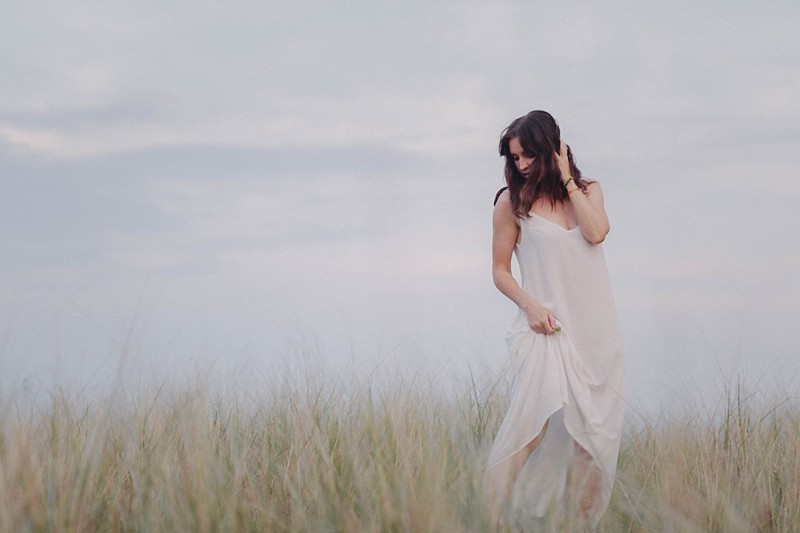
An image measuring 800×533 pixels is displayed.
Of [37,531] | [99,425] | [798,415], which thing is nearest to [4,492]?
[37,531]

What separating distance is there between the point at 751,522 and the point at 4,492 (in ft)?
12.0

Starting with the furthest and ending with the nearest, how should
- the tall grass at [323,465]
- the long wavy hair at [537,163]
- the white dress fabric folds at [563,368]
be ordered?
the long wavy hair at [537,163] < the white dress fabric folds at [563,368] < the tall grass at [323,465]

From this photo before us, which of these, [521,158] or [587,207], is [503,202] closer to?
[521,158]

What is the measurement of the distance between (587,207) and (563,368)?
0.86m

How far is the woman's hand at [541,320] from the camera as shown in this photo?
4871mm

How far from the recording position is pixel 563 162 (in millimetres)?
5078

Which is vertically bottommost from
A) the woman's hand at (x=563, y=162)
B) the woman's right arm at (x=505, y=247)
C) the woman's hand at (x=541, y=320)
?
the woman's hand at (x=541, y=320)

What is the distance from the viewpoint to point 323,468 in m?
4.66

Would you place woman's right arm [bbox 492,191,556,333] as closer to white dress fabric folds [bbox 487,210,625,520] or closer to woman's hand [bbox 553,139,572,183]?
white dress fabric folds [bbox 487,210,625,520]

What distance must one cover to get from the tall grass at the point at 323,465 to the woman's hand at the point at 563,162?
148 cm

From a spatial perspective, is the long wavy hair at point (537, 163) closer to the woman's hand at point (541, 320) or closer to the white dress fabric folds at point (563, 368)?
the white dress fabric folds at point (563, 368)

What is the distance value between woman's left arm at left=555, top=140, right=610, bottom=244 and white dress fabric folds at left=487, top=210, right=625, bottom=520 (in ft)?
0.30

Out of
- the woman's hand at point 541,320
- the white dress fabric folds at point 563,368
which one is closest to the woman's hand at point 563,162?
the white dress fabric folds at point 563,368

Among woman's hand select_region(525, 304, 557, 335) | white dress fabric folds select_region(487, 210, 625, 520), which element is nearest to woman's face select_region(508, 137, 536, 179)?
white dress fabric folds select_region(487, 210, 625, 520)
